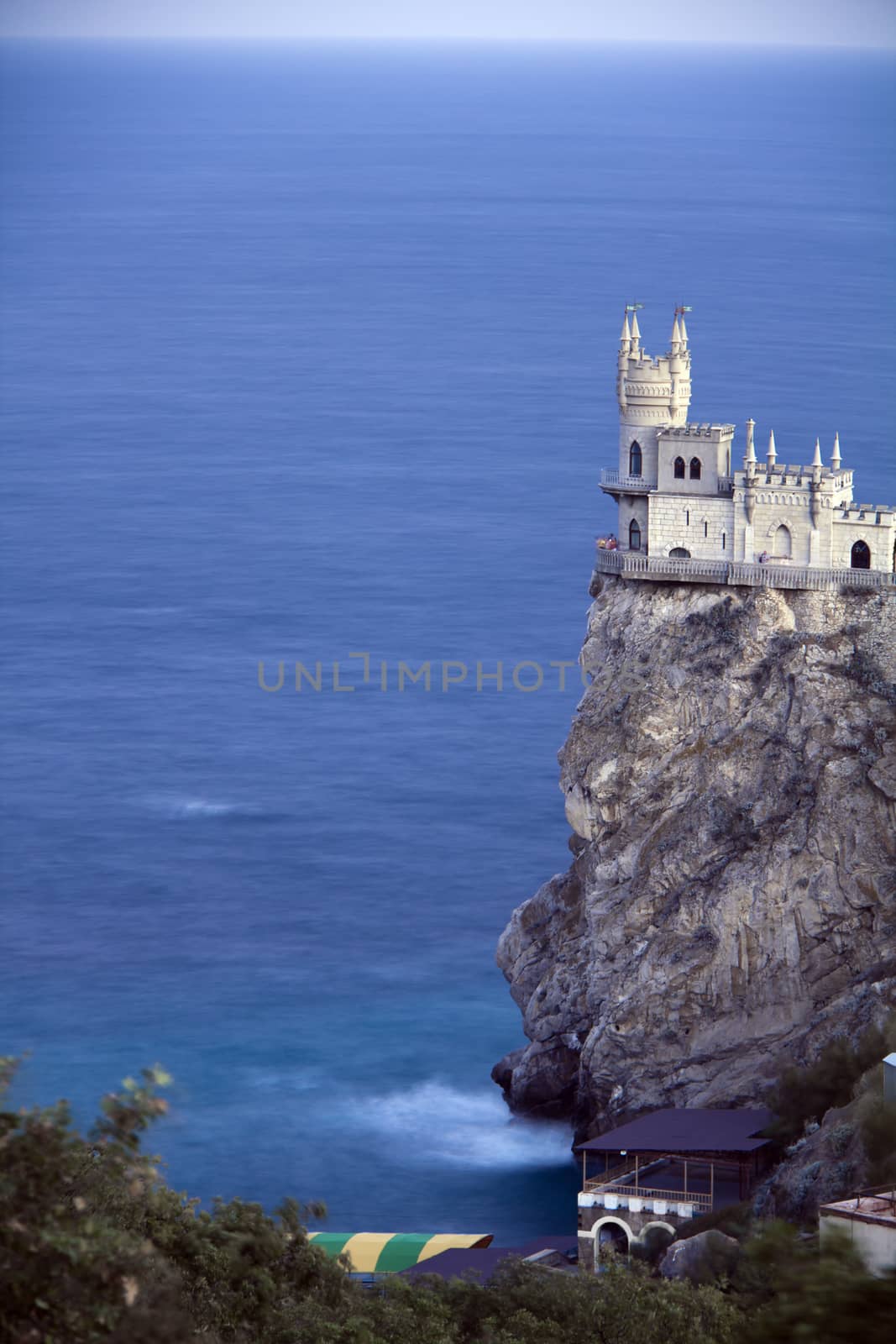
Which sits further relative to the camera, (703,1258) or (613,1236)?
(613,1236)

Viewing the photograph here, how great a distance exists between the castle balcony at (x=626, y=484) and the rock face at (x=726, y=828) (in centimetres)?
297

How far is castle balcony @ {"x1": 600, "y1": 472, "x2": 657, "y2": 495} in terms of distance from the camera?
296 feet

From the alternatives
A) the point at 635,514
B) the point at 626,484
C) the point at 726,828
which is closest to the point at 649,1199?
the point at 726,828

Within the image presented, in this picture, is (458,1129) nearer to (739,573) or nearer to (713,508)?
(739,573)

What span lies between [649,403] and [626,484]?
277cm

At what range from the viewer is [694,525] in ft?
294

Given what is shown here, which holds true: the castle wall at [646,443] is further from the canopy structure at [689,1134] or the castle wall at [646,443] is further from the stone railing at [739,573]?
the canopy structure at [689,1134]

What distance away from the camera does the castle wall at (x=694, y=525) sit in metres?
89.2

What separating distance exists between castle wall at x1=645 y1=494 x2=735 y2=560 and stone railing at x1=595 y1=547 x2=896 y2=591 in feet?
1.75

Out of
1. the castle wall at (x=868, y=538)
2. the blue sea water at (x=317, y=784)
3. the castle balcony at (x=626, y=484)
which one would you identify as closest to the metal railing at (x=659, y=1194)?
the blue sea water at (x=317, y=784)

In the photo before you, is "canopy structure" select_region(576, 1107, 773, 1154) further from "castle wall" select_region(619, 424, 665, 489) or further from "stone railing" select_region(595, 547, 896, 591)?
"castle wall" select_region(619, 424, 665, 489)

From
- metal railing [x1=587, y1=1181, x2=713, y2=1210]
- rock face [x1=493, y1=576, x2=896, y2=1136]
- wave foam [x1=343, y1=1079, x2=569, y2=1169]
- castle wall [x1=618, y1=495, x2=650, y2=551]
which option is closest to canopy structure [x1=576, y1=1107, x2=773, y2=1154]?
metal railing [x1=587, y1=1181, x2=713, y2=1210]

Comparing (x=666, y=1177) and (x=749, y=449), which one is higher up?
(x=749, y=449)

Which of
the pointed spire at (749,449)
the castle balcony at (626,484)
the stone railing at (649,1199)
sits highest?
the pointed spire at (749,449)
